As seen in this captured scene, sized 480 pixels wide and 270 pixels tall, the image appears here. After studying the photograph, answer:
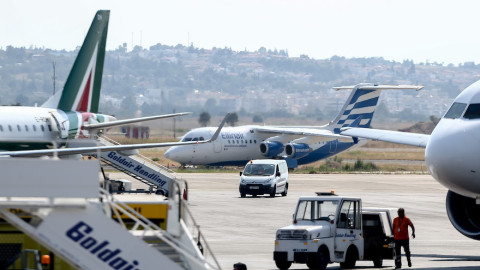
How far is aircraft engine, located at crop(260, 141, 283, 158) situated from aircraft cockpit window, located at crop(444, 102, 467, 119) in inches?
2045

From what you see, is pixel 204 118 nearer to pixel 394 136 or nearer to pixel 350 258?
pixel 394 136

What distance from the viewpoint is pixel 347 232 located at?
76.5 feet

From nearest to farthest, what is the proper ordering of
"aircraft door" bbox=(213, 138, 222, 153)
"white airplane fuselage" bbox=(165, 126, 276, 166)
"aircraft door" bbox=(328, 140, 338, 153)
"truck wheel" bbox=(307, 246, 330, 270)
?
1. "truck wheel" bbox=(307, 246, 330, 270)
2. "white airplane fuselage" bbox=(165, 126, 276, 166)
3. "aircraft door" bbox=(213, 138, 222, 153)
4. "aircraft door" bbox=(328, 140, 338, 153)

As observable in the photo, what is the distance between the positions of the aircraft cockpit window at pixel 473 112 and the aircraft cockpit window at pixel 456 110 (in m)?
0.16

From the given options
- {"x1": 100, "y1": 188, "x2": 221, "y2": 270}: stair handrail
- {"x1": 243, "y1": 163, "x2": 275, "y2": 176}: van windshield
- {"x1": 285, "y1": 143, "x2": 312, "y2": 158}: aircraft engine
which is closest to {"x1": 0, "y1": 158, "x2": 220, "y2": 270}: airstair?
{"x1": 100, "y1": 188, "x2": 221, "y2": 270}: stair handrail

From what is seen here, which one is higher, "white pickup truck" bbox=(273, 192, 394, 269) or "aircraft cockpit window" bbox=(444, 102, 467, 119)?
"aircraft cockpit window" bbox=(444, 102, 467, 119)

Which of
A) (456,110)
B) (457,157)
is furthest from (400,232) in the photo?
(457,157)

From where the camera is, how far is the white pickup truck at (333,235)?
2247 centimetres

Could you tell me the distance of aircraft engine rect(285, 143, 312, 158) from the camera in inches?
2854

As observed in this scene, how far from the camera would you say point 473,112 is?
20.8 m

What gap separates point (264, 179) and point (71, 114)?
40.8 ft

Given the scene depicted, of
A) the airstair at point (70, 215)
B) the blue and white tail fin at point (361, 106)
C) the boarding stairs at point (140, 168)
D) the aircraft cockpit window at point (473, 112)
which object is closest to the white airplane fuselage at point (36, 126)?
the boarding stairs at point (140, 168)

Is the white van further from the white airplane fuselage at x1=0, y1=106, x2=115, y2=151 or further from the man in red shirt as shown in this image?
the man in red shirt

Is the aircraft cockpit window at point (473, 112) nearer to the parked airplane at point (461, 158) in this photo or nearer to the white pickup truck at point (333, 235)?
the parked airplane at point (461, 158)
